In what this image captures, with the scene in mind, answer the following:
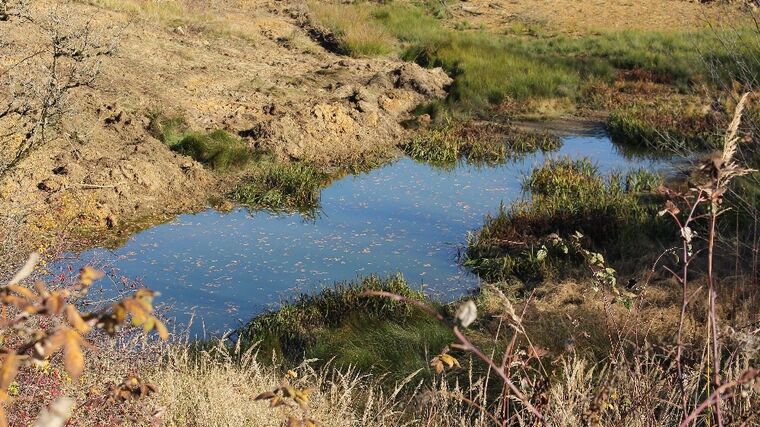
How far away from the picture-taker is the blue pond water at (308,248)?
8016mm

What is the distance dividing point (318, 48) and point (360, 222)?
10403mm

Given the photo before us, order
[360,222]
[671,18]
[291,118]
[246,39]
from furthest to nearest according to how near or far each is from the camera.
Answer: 1. [671,18]
2. [246,39]
3. [291,118]
4. [360,222]

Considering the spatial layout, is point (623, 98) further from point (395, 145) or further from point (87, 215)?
point (87, 215)

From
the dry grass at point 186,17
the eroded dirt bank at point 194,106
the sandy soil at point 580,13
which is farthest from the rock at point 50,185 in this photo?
the sandy soil at point 580,13

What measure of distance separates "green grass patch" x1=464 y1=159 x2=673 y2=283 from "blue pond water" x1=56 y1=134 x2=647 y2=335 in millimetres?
329

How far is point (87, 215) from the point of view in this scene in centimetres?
941

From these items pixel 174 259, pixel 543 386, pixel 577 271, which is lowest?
pixel 174 259

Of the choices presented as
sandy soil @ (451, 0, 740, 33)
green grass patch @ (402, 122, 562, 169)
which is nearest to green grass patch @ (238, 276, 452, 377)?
green grass patch @ (402, 122, 562, 169)

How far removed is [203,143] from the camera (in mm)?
12148

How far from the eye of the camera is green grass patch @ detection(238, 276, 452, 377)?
6.50 metres

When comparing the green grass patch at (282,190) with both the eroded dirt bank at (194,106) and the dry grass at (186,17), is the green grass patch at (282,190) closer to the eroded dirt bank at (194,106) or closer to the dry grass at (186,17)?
the eroded dirt bank at (194,106)

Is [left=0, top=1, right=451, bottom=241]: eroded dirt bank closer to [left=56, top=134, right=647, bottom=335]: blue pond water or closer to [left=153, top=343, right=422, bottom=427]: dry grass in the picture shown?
[left=56, top=134, right=647, bottom=335]: blue pond water

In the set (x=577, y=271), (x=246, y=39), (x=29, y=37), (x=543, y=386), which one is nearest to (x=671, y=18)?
(x=246, y=39)

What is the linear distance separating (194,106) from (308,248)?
17.5ft
